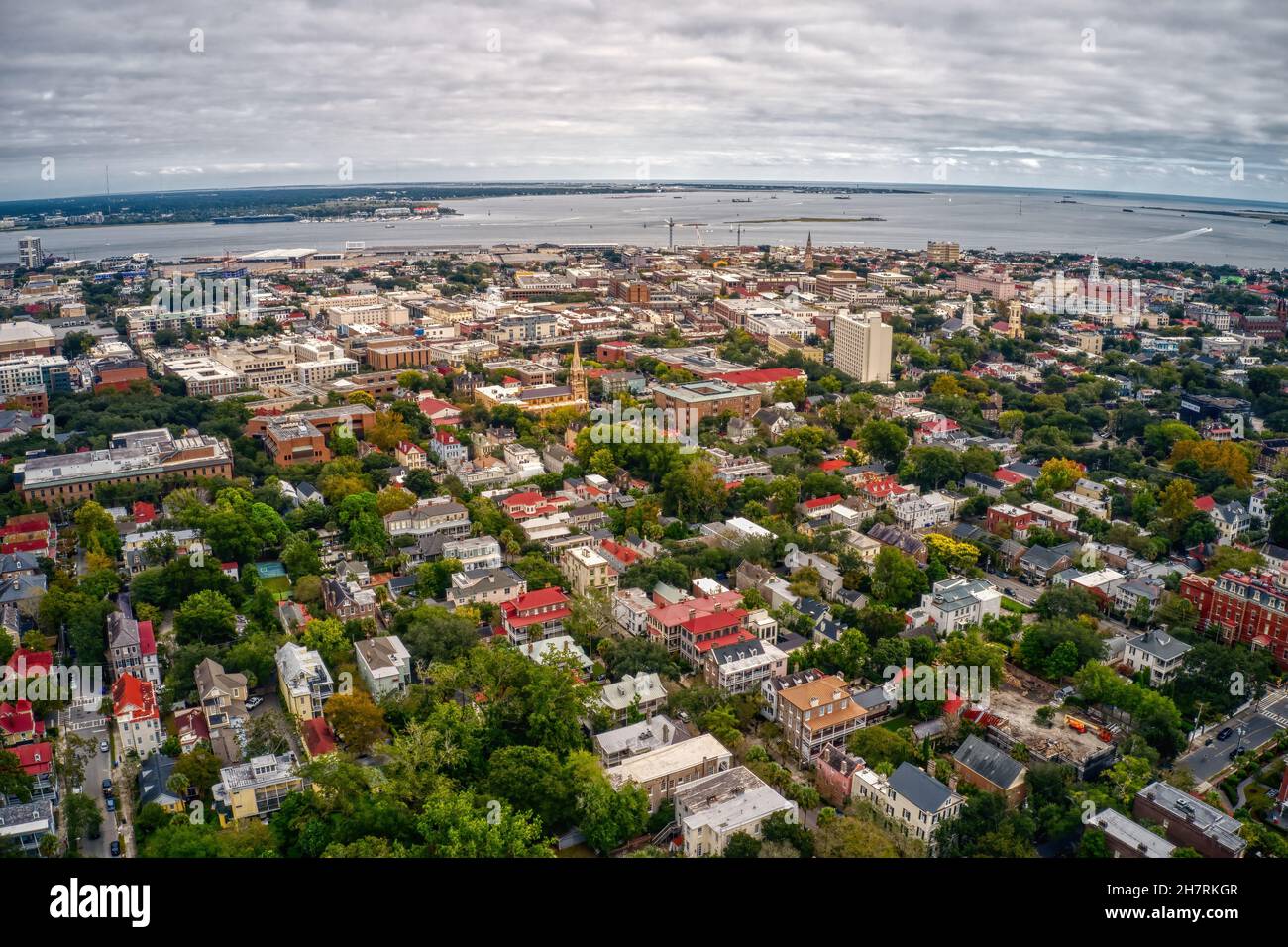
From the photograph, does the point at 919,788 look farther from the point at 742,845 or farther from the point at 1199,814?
the point at 1199,814

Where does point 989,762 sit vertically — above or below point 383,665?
below

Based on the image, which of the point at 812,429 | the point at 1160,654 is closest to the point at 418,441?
the point at 812,429

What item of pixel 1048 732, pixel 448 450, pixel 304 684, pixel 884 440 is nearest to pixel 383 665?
pixel 304 684

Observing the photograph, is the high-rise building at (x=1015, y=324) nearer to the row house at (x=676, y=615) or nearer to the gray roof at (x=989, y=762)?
the row house at (x=676, y=615)

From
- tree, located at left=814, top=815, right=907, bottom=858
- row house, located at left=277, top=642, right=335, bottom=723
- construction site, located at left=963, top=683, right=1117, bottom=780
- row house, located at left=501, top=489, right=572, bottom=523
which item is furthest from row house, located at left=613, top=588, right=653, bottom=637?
tree, located at left=814, top=815, right=907, bottom=858

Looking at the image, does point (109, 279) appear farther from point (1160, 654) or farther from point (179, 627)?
point (1160, 654)
